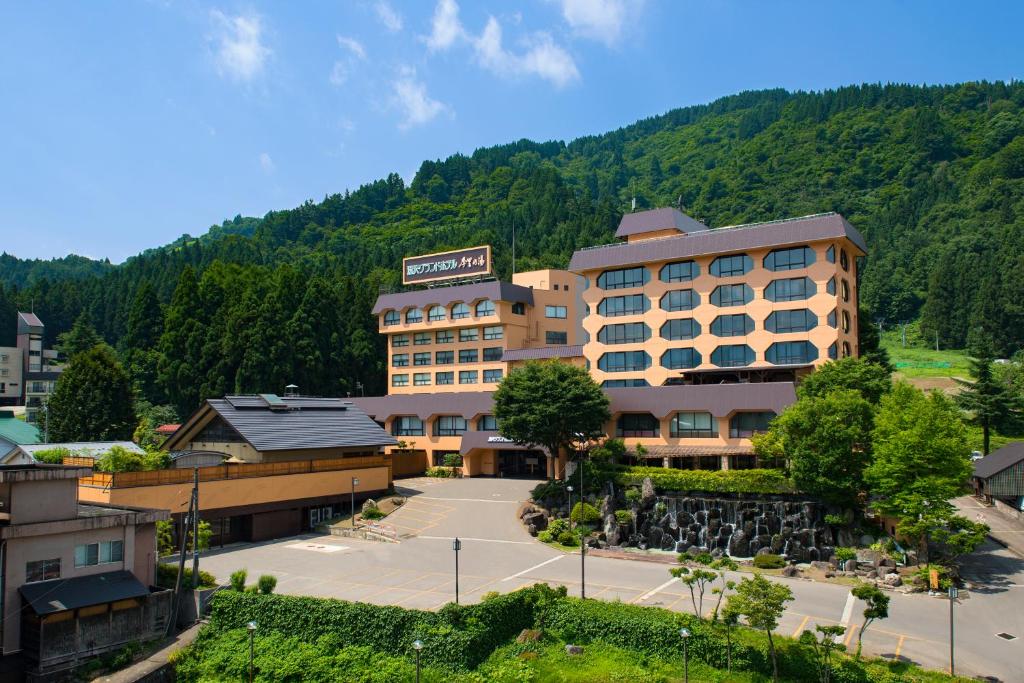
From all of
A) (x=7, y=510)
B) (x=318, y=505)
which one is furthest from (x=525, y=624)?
(x=318, y=505)

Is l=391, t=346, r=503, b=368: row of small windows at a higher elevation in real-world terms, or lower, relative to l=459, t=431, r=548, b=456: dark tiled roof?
higher

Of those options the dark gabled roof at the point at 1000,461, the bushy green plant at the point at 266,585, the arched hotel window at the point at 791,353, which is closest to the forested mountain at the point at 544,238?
the arched hotel window at the point at 791,353

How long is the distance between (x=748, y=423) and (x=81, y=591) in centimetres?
4013

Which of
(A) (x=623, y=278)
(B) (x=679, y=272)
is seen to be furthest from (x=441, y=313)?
(B) (x=679, y=272)

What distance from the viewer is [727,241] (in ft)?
184

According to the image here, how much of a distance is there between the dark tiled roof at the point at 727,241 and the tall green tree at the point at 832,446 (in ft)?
50.9

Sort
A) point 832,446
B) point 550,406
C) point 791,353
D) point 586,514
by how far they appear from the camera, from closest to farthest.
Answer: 1. point 832,446
2. point 586,514
3. point 550,406
4. point 791,353

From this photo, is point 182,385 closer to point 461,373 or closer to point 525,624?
point 461,373

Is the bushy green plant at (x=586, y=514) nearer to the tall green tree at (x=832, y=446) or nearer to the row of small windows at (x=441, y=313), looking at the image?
the tall green tree at (x=832, y=446)

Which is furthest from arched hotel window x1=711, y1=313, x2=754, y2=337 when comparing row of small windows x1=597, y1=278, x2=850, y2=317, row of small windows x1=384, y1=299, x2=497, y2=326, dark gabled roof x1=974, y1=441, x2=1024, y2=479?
row of small windows x1=384, y1=299, x2=497, y2=326

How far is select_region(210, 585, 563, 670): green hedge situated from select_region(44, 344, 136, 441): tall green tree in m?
43.7

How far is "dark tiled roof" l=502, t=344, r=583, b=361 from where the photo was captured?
215ft

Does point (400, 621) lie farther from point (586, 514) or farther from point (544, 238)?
point (544, 238)

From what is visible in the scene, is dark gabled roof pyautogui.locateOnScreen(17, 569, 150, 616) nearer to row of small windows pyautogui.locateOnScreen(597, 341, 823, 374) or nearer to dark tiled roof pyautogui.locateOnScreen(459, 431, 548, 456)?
dark tiled roof pyautogui.locateOnScreen(459, 431, 548, 456)
